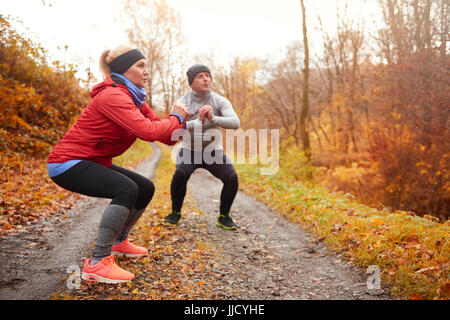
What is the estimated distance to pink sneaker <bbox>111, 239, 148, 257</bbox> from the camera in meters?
3.31

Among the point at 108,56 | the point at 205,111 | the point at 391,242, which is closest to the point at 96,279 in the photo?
the point at 108,56

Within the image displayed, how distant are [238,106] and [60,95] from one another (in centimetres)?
1824

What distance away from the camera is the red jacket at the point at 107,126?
2.59 m

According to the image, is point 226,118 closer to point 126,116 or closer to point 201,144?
point 201,144

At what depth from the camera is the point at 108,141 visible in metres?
2.77

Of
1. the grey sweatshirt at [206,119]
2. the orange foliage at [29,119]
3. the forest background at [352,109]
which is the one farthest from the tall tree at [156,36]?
the grey sweatshirt at [206,119]

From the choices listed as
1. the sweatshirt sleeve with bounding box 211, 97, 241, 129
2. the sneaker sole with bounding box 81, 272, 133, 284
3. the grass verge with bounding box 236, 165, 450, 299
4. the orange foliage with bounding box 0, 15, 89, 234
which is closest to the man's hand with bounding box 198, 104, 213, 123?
the sweatshirt sleeve with bounding box 211, 97, 241, 129

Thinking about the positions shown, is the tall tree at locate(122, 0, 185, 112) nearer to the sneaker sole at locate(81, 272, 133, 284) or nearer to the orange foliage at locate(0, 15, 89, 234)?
the orange foliage at locate(0, 15, 89, 234)

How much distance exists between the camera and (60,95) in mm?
11188

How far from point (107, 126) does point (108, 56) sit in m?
0.70

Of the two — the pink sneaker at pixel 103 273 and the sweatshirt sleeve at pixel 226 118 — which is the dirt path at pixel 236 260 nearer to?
the pink sneaker at pixel 103 273
